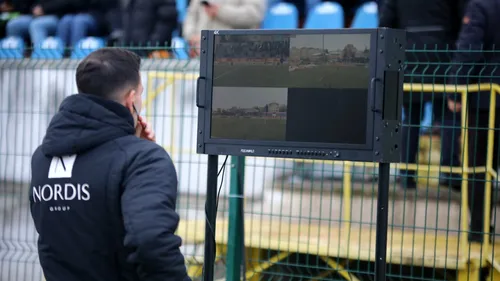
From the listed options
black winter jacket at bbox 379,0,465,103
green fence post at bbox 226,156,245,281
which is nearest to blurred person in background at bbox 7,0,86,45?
black winter jacket at bbox 379,0,465,103

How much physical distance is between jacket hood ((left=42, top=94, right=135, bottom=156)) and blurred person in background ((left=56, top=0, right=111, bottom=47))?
785 cm

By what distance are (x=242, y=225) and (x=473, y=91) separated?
1724 mm

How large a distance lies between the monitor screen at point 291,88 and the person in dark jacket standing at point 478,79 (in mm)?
1599

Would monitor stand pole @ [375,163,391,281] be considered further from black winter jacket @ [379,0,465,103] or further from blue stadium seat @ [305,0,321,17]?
blue stadium seat @ [305,0,321,17]

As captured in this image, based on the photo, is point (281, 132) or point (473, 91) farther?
point (473, 91)

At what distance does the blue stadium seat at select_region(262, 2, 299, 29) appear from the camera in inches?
364

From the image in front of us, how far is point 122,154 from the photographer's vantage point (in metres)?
3.07

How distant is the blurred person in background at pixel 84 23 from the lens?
1084 cm

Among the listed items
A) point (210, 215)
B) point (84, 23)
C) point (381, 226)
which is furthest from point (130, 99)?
point (84, 23)

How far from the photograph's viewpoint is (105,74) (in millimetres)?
3197

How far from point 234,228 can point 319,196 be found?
4.27 feet

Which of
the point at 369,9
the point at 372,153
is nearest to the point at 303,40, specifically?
the point at 372,153

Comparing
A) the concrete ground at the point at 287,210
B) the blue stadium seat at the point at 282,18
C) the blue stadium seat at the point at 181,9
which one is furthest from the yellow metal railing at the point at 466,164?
the blue stadium seat at the point at 181,9

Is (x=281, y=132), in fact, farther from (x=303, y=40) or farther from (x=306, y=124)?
(x=303, y=40)
